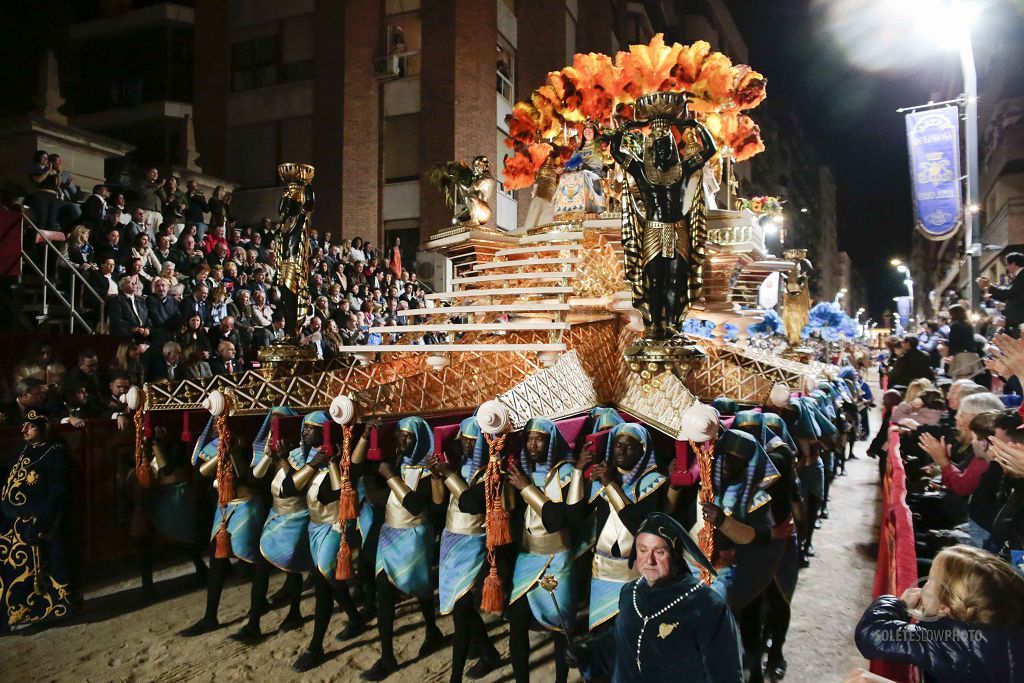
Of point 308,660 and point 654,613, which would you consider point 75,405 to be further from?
point 654,613

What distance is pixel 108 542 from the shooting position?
618 cm

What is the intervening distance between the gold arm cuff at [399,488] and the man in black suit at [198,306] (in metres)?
5.60

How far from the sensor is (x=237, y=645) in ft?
16.0

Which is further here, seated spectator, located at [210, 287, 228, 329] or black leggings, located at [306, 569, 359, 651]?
seated spectator, located at [210, 287, 228, 329]

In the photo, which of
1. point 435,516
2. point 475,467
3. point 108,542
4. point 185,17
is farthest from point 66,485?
point 185,17

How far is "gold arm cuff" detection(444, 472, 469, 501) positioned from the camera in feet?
13.5

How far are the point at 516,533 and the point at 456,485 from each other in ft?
1.54

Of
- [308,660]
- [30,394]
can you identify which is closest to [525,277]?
[308,660]

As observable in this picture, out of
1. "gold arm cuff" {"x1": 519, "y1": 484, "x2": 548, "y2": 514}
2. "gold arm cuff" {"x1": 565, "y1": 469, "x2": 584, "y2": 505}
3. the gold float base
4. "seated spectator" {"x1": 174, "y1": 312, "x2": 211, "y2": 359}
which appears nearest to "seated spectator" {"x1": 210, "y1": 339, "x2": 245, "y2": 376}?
"seated spectator" {"x1": 174, "y1": 312, "x2": 211, "y2": 359}

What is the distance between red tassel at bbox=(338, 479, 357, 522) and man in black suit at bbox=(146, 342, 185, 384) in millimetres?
3830

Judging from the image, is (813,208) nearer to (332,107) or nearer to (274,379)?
(332,107)

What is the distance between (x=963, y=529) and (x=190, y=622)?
5.59 metres

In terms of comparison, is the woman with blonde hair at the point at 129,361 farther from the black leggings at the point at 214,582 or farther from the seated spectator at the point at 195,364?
the black leggings at the point at 214,582

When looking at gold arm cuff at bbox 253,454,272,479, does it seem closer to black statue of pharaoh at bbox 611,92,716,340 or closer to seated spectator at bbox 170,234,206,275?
black statue of pharaoh at bbox 611,92,716,340
